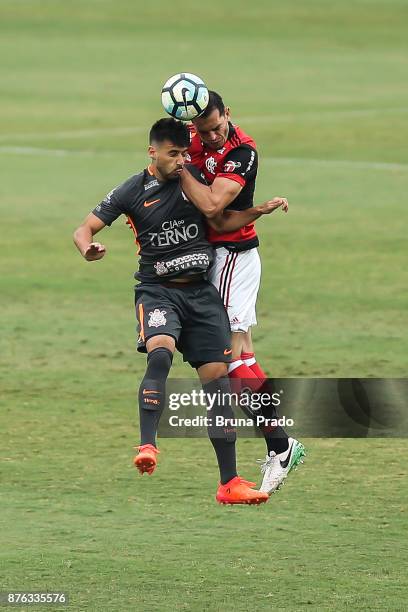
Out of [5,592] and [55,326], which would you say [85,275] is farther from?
[5,592]

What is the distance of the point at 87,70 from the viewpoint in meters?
48.2

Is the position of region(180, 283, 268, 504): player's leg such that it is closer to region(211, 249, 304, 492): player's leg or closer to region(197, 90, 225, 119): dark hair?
region(211, 249, 304, 492): player's leg

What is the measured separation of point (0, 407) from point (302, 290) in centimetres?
669

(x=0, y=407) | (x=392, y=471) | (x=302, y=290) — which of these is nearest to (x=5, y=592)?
(x=392, y=471)

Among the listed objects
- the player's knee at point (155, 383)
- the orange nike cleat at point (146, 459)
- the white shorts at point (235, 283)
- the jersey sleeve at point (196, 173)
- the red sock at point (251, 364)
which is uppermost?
the jersey sleeve at point (196, 173)

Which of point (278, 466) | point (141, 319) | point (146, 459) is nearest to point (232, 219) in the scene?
point (141, 319)

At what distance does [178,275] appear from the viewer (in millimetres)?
10664

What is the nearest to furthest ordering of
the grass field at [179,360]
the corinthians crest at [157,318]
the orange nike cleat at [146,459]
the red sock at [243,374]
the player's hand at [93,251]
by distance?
the orange nike cleat at [146,459] → the grass field at [179,360] → the player's hand at [93,251] → the corinthians crest at [157,318] → the red sock at [243,374]

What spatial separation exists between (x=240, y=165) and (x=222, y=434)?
1937mm

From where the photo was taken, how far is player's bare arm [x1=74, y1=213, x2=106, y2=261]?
1019 centimetres

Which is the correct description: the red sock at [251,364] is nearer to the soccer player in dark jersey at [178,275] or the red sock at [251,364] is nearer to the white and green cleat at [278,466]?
the soccer player in dark jersey at [178,275]

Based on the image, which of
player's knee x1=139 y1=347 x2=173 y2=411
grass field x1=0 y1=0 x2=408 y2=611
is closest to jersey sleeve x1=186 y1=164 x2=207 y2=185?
player's knee x1=139 y1=347 x2=173 y2=411

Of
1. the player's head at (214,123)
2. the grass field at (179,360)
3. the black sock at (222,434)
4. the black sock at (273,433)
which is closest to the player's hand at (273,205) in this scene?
the player's head at (214,123)

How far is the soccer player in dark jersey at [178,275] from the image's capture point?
10469 mm
